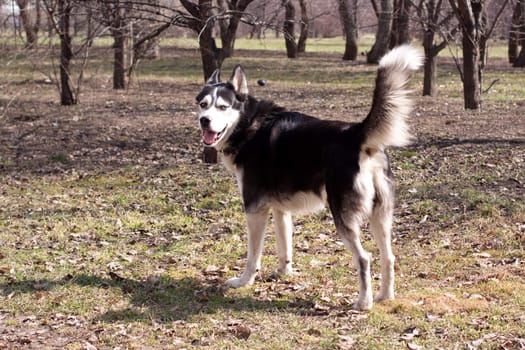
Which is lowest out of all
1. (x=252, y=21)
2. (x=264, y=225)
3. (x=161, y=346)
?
(x=161, y=346)

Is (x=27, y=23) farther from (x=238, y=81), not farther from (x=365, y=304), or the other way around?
(x=365, y=304)

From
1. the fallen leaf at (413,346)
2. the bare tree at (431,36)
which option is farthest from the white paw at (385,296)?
the bare tree at (431,36)

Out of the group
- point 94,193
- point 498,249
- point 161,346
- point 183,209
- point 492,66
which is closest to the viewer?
point 161,346

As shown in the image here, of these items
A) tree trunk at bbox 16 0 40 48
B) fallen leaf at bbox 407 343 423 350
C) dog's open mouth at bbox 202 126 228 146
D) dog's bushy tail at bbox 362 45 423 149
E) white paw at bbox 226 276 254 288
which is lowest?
white paw at bbox 226 276 254 288

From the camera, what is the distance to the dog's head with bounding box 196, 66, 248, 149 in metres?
6.11

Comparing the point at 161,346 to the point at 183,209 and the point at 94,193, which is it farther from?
the point at 94,193

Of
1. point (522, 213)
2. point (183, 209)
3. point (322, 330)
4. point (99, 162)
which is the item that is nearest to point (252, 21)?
point (183, 209)

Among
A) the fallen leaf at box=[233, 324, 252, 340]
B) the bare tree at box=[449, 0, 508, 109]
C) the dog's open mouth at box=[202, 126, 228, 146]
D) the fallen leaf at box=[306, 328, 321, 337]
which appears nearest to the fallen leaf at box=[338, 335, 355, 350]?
the fallen leaf at box=[306, 328, 321, 337]

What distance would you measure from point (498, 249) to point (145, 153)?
675 cm

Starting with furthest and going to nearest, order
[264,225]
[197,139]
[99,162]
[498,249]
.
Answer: [197,139], [99,162], [498,249], [264,225]

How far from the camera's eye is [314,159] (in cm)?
567

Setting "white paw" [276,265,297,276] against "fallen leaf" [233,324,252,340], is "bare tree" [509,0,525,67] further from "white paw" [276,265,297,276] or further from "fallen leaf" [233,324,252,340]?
"fallen leaf" [233,324,252,340]

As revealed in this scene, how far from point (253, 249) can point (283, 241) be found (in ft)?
1.10

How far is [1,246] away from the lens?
24.8ft
